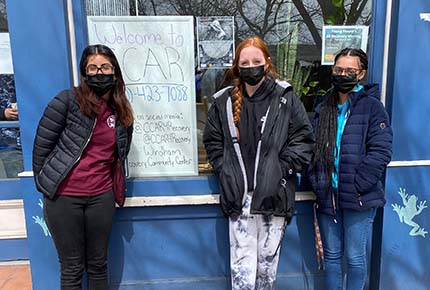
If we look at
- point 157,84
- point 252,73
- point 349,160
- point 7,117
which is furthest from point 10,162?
point 349,160

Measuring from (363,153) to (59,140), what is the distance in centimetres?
175

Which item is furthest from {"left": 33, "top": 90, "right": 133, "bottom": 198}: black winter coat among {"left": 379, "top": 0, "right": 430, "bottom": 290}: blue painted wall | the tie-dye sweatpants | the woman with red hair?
{"left": 379, "top": 0, "right": 430, "bottom": 290}: blue painted wall

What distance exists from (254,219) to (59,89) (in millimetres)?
→ 1502

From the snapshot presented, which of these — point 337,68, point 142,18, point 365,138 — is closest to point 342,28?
point 337,68

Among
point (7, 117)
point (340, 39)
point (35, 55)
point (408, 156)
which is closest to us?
point (35, 55)

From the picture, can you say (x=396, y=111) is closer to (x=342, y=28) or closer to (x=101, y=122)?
(x=342, y=28)

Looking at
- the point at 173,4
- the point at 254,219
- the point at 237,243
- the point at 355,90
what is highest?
the point at 173,4

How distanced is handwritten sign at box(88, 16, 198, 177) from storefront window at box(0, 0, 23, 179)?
106 cm

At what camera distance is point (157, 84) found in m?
2.72

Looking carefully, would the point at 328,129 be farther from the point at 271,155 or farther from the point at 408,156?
the point at 408,156

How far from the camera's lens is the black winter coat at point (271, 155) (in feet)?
7.16

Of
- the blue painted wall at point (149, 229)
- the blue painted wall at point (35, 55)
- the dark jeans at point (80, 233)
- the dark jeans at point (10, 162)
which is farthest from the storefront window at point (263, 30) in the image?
the dark jeans at point (10, 162)

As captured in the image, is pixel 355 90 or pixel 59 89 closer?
pixel 355 90

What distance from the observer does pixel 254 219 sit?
229 cm
